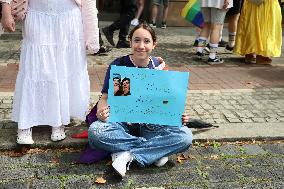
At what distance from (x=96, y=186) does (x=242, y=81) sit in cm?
358

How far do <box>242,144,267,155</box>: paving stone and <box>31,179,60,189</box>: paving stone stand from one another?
5.38ft

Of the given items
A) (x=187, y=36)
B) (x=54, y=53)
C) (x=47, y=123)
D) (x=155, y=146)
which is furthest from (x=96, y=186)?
(x=187, y=36)

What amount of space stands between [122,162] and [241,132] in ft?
4.63

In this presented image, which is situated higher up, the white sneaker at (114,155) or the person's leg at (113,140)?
the person's leg at (113,140)

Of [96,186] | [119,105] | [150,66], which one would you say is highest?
[150,66]

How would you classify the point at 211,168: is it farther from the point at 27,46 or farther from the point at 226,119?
the point at 27,46

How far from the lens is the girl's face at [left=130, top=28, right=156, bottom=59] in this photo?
3.45 m

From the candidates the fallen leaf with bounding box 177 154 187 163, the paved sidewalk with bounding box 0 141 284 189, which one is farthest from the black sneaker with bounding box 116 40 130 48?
the fallen leaf with bounding box 177 154 187 163

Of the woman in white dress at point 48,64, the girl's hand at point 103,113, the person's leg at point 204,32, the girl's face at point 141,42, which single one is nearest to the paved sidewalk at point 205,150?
the woman in white dress at point 48,64

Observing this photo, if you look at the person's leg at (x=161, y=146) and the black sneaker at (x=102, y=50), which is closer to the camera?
the person's leg at (x=161, y=146)

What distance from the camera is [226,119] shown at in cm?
451

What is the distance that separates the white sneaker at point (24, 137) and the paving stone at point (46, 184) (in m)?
0.60

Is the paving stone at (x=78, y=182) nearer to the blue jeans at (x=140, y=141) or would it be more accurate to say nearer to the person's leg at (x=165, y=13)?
the blue jeans at (x=140, y=141)

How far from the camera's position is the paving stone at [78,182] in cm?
307
